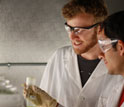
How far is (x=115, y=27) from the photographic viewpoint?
136 centimetres

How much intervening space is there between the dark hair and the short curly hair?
0.37 metres

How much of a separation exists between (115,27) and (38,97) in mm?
693

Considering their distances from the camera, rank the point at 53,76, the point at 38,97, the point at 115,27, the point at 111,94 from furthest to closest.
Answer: the point at 53,76, the point at 111,94, the point at 38,97, the point at 115,27

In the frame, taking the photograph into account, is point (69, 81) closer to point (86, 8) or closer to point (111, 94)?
point (111, 94)

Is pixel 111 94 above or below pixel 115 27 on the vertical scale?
below

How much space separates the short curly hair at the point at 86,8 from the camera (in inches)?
69.3

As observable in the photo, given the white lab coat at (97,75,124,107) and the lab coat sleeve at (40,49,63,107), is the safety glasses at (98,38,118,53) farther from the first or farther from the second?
the lab coat sleeve at (40,49,63,107)

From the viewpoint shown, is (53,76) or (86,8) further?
(53,76)

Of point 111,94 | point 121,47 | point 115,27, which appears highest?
point 115,27

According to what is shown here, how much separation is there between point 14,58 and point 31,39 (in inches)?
7.5

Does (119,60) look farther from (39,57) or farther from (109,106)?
(39,57)

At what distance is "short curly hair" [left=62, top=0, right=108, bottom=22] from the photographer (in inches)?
69.3

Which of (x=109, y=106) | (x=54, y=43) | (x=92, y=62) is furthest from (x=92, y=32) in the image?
(x=109, y=106)

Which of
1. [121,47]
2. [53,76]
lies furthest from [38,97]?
[121,47]
